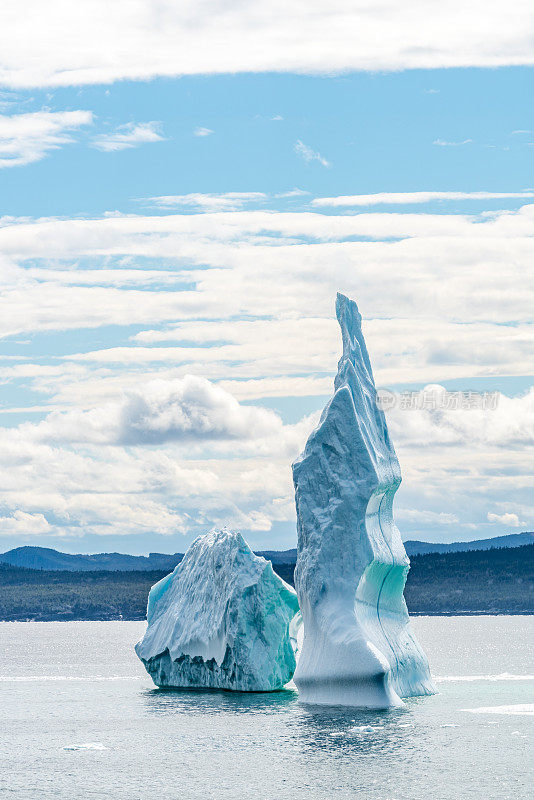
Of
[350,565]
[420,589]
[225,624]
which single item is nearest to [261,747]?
[350,565]

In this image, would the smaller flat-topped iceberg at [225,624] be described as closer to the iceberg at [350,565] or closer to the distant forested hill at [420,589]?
the iceberg at [350,565]

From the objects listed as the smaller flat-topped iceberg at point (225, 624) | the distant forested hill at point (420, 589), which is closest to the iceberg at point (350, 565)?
the smaller flat-topped iceberg at point (225, 624)

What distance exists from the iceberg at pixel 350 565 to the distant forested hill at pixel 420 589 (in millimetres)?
115883

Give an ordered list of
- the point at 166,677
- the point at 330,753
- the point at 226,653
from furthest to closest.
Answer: the point at 166,677 < the point at 226,653 < the point at 330,753

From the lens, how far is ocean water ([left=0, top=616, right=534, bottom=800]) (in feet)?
103

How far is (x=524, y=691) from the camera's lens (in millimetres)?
55000

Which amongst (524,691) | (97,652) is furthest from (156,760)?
(97,652)

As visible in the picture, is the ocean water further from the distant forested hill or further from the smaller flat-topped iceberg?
the distant forested hill

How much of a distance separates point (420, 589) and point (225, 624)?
150 m

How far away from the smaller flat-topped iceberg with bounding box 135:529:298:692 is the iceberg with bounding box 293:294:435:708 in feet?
10.0

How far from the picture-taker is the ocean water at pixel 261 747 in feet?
103

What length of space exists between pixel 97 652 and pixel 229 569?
81325 millimetres

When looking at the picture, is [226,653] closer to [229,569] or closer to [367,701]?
[229,569]

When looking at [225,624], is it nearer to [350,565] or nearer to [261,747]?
[350,565]
